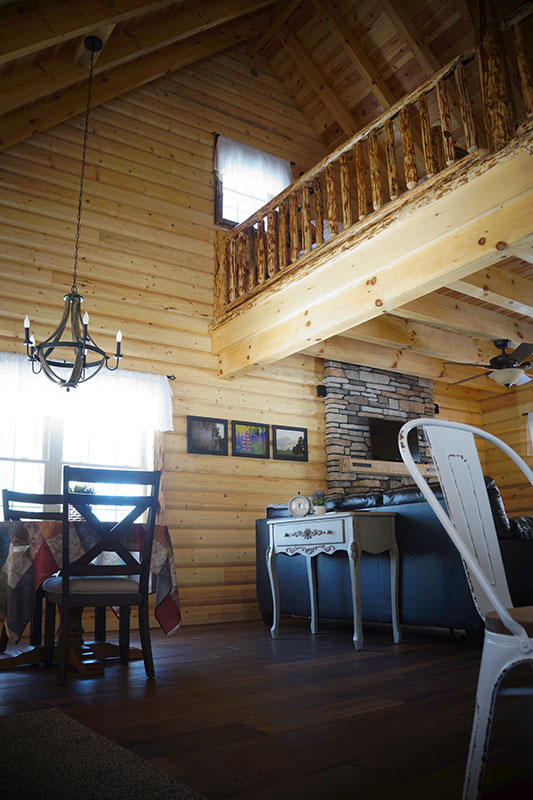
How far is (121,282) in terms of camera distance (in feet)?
20.5

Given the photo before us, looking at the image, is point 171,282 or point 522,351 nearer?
point 522,351

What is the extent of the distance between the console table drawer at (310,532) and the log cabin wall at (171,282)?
1.76 meters

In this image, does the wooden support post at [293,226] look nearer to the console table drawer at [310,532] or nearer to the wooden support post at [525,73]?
the wooden support post at [525,73]

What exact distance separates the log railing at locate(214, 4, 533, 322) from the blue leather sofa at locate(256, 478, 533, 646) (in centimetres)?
230

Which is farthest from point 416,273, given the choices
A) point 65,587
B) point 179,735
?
point 179,735

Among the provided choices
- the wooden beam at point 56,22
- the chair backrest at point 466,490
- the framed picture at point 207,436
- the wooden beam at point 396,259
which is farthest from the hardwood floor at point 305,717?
the wooden beam at point 56,22

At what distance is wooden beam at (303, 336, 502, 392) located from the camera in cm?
694

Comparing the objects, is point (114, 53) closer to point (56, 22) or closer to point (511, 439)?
point (56, 22)

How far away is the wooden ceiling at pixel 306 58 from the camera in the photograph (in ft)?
15.1

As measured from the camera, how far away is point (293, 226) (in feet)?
19.1

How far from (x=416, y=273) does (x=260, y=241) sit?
2.27 m

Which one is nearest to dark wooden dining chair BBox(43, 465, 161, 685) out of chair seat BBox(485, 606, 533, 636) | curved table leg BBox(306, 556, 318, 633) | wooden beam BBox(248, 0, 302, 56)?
curved table leg BBox(306, 556, 318, 633)

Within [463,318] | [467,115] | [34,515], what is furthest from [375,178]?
[34,515]

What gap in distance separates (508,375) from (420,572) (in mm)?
3054
